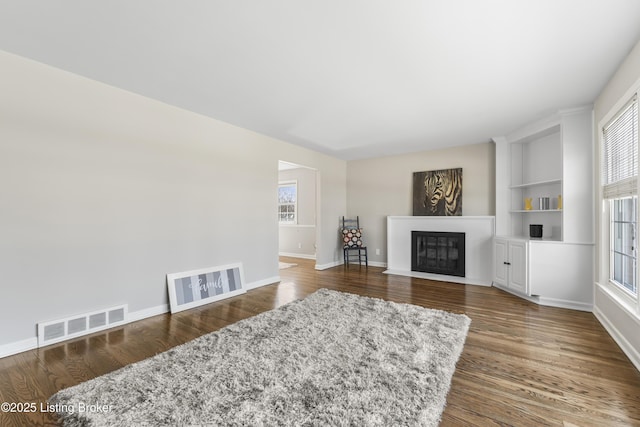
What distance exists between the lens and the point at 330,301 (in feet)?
12.1

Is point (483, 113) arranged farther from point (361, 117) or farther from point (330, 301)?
point (330, 301)

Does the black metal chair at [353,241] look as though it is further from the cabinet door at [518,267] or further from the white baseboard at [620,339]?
the white baseboard at [620,339]

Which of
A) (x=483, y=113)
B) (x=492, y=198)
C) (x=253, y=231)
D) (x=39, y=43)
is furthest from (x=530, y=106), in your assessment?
(x=39, y=43)

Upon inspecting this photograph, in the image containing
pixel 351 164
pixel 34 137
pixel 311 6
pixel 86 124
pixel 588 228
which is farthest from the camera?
pixel 351 164

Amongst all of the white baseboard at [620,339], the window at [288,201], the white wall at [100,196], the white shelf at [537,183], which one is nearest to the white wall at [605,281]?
the white baseboard at [620,339]

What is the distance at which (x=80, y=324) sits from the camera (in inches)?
106

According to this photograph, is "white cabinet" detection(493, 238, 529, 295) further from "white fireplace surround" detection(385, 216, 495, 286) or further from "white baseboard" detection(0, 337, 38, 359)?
"white baseboard" detection(0, 337, 38, 359)

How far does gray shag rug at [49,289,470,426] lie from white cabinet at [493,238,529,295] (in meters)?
1.77

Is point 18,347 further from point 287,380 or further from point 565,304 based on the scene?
point 565,304

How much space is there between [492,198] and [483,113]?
6.55ft

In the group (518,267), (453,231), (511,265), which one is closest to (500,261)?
(511,265)

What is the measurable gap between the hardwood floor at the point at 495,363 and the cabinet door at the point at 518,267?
0.24 m

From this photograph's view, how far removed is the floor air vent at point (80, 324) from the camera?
2500 mm

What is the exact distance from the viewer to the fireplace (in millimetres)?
5203
